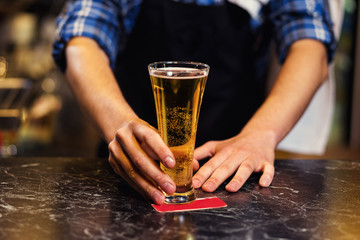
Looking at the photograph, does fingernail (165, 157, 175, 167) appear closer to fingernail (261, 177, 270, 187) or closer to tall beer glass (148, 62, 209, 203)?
tall beer glass (148, 62, 209, 203)

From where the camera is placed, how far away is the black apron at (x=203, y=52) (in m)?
1.64

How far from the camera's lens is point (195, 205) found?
0.83m

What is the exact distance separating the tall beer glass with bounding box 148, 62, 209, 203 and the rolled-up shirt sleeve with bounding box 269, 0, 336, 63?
807 millimetres

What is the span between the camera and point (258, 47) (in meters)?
1.77

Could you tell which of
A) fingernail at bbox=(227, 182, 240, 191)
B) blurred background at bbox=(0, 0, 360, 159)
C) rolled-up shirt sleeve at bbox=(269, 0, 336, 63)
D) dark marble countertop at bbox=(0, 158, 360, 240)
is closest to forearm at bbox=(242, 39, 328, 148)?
rolled-up shirt sleeve at bbox=(269, 0, 336, 63)

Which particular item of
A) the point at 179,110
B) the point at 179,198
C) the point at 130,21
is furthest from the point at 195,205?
the point at 130,21

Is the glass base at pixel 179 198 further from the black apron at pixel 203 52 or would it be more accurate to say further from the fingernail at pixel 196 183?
the black apron at pixel 203 52

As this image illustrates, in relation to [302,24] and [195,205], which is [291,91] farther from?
[195,205]

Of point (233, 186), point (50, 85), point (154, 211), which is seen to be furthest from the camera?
point (50, 85)

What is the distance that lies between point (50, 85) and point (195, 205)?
4.36 meters

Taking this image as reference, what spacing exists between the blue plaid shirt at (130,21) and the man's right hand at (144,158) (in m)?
0.70

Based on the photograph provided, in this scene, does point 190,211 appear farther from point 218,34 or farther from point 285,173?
point 218,34

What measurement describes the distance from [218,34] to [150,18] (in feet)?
0.85

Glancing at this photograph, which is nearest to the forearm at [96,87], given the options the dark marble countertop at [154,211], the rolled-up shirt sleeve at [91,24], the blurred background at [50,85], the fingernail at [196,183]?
the rolled-up shirt sleeve at [91,24]
